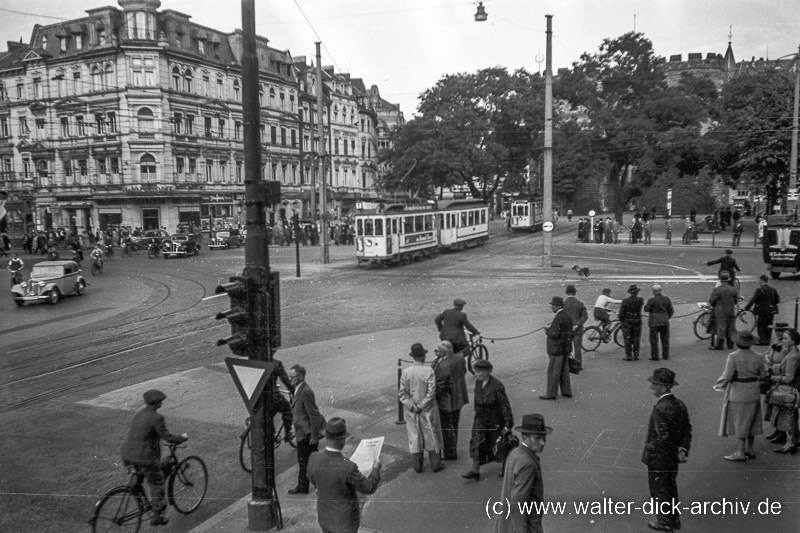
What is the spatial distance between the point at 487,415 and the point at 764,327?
28.7 ft

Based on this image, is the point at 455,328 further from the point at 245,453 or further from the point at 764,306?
the point at 764,306

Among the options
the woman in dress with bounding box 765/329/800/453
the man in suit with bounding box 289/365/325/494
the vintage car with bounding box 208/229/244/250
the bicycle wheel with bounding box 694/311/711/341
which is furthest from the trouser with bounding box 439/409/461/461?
the vintage car with bounding box 208/229/244/250

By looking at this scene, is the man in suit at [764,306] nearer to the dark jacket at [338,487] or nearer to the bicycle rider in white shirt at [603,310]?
the bicycle rider in white shirt at [603,310]

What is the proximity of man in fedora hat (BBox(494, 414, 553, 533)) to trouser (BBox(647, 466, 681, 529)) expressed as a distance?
1725 mm

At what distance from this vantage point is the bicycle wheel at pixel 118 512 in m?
6.30

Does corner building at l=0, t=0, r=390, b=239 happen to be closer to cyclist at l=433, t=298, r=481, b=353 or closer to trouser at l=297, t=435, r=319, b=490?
cyclist at l=433, t=298, r=481, b=353

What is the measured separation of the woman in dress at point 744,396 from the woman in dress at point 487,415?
282 cm

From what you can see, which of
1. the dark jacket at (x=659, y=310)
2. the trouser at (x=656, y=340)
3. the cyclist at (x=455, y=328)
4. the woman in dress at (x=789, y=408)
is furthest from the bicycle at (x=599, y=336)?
the woman in dress at (x=789, y=408)

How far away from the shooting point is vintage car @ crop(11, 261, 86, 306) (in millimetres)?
22375

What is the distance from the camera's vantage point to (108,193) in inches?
1526

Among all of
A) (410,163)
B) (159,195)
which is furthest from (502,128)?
(159,195)

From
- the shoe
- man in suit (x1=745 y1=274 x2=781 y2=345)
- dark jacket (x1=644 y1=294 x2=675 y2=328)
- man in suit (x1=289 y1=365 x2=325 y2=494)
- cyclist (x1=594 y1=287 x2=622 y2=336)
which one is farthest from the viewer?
cyclist (x1=594 y1=287 x2=622 y2=336)

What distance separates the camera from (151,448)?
6.59m

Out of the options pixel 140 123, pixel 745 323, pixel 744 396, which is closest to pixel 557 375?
pixel 744 396
